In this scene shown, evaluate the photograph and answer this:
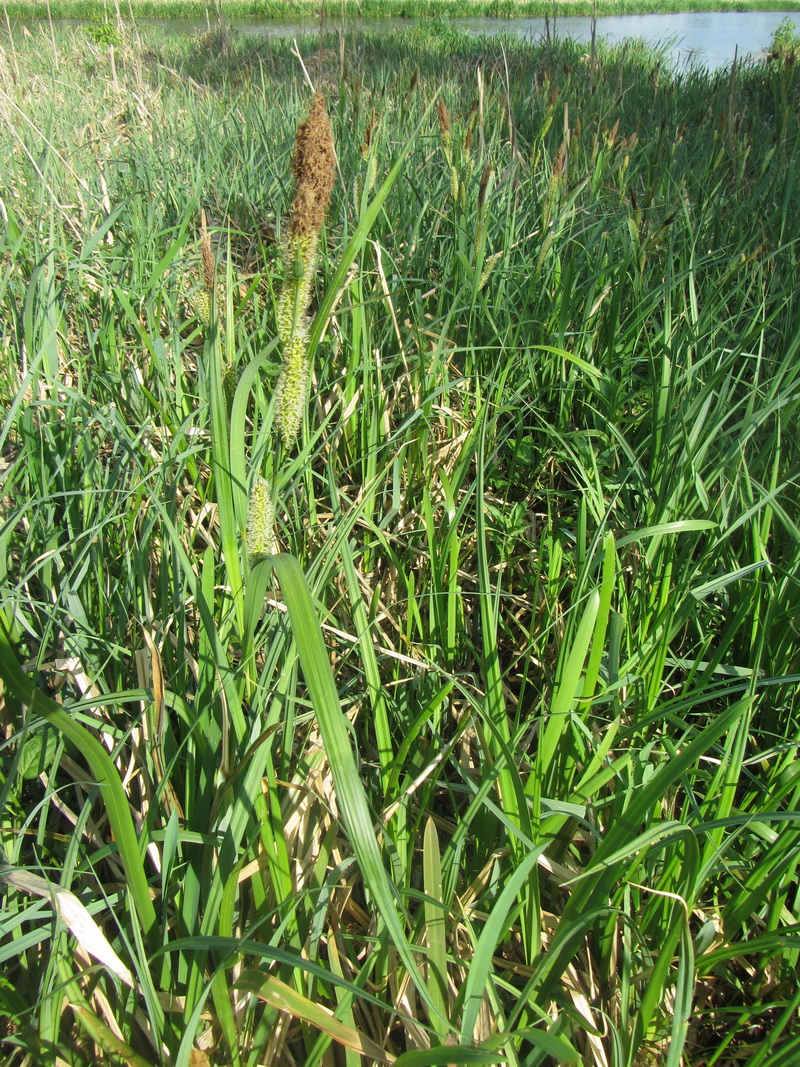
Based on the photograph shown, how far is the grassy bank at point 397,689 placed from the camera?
932 mm

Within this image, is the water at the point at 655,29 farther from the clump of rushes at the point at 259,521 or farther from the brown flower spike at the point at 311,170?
the clump of rushes at the point at 259,521

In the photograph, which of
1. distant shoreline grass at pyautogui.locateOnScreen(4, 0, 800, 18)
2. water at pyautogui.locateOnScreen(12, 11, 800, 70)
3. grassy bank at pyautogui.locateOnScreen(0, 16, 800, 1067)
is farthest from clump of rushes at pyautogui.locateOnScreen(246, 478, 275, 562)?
distant shoreline grass at pyautogui.locateOnScreen(4, 0, 800, 18)

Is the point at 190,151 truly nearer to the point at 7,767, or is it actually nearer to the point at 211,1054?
the point at 7,767

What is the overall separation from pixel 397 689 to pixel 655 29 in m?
19.0

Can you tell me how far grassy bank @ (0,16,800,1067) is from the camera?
932mm

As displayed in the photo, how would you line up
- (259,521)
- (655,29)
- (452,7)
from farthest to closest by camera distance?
(452,7)
(655,29)
(259,521)

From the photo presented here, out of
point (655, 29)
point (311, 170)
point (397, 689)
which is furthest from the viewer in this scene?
point (655, 29)

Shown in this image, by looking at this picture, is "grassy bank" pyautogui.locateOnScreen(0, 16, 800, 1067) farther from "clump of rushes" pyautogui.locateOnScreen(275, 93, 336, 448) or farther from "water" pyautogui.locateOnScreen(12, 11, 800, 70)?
"water" pyautogui.locateOnScreen(12, 11, 800, 70)

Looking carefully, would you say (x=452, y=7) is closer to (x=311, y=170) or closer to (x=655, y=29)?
(x=655, y=29)

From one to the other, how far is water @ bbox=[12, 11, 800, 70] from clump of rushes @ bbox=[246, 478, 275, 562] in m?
8.00

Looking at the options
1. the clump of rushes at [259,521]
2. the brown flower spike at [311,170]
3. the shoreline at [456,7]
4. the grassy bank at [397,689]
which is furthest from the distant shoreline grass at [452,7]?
the clump of rushes at [259,521]

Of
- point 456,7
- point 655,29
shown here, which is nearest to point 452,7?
point 456,7

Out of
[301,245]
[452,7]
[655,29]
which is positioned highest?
[452,7]

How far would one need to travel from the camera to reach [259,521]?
2.94 ft
